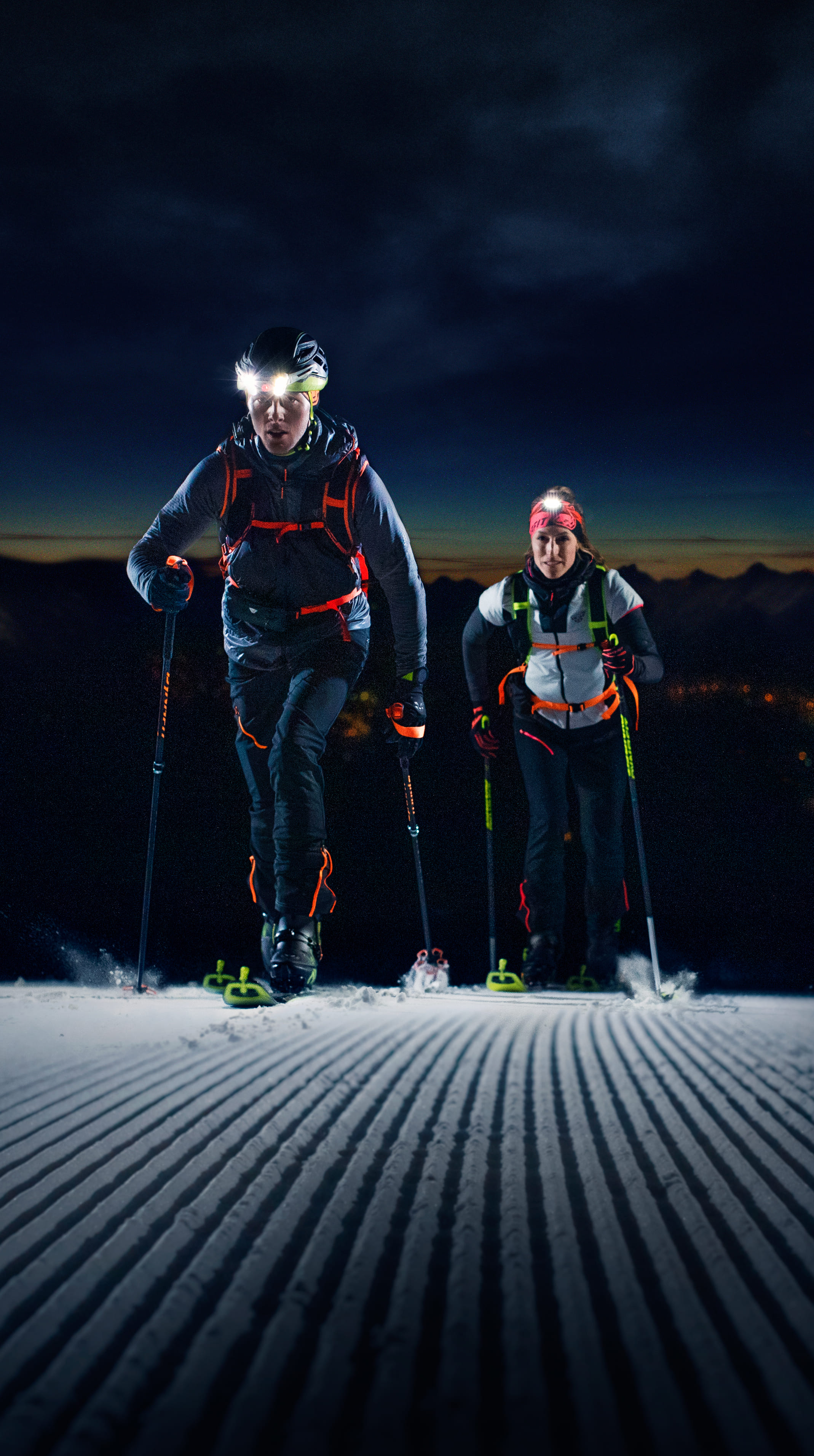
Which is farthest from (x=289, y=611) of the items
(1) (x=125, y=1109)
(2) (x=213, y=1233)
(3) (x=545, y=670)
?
(2) (x=213, y=1233)

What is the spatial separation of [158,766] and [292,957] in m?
1.01

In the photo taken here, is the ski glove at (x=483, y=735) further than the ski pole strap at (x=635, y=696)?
Yes

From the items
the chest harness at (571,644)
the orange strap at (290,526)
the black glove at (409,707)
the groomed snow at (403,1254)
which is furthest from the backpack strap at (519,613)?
the groomed snow at (403,1254)

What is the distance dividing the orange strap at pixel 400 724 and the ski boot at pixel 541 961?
0.89 metres

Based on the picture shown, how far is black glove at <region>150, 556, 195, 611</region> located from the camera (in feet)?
10.1

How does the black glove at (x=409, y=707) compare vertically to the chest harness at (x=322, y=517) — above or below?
below

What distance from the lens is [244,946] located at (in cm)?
462

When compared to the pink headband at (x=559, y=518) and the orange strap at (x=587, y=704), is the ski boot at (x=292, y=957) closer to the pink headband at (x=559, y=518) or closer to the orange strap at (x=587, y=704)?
the orange strap at (x=587, y=704)

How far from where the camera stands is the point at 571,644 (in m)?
3.44

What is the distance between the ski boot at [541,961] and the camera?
3.45m

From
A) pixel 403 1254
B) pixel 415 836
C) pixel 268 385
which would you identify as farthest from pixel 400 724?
pixel 403 1254

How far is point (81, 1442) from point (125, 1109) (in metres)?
0.78

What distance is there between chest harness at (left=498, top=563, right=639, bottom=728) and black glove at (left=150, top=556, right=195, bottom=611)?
116cm

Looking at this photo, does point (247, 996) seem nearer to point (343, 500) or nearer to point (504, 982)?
point (504, 982)
